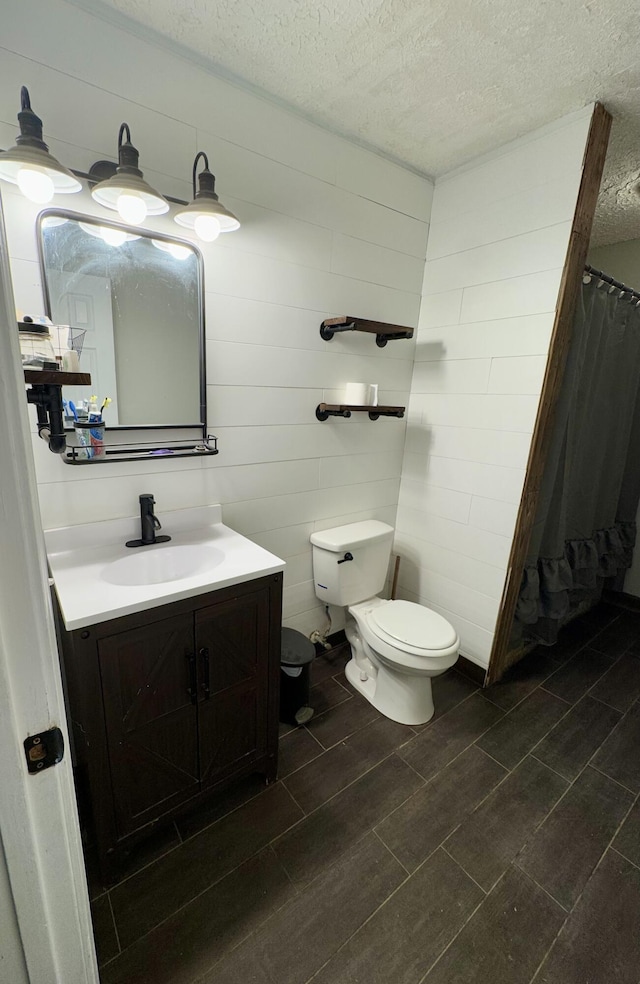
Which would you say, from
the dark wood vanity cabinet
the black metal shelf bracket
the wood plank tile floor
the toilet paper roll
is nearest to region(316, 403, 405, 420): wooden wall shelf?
the toilet paper roll

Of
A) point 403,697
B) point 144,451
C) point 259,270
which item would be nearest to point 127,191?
point 259,270

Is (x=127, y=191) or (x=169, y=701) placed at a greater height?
(x=127, y=191)

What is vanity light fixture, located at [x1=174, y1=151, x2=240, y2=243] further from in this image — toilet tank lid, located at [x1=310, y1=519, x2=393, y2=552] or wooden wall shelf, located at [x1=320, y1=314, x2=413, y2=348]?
toilet tank lid, located at [x1=310, y1=519, x2=393, y2=552]

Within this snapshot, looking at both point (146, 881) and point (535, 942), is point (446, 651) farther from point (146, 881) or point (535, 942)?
point (146, 881)

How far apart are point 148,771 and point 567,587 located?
2.03m

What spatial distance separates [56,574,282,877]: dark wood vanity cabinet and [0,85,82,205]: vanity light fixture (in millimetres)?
1145

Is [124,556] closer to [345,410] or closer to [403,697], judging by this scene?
[345,410]

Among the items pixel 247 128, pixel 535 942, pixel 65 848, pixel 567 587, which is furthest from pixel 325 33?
pixel 535 942

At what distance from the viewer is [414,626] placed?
1780 millimetres

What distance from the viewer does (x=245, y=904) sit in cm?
115

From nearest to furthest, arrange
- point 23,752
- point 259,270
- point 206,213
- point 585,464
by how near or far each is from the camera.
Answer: point 23,752, point 206,213, point 259,270, point 585,464

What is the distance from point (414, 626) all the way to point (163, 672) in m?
1.07

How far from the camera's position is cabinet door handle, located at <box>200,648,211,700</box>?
1.20m

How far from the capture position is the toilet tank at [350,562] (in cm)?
193
